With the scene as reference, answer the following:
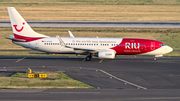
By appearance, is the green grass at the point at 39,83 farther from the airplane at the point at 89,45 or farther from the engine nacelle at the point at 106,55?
the airplane at the point at 89,45

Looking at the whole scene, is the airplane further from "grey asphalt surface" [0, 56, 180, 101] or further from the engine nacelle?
"grey asphalt surface" [0, 56, 180, 101]

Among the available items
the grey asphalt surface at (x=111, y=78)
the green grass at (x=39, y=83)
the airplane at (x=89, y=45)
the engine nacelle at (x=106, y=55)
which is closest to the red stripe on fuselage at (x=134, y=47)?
the airplane at (x=89, y=45)

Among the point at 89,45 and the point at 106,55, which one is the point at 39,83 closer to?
the point at 106,55

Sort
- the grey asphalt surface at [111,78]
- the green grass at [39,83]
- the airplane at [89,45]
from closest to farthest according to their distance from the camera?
the grey asphalt surface at [111,78] < the green grass at [39,83] < the airplane at [89,45]

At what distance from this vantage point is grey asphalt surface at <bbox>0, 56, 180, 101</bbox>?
24.1 metres

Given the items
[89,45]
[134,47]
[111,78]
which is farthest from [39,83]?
[134,47]

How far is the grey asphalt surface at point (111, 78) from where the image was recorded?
2411 centimetres

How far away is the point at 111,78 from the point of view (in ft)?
108

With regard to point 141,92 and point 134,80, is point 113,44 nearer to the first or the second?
point 134,80

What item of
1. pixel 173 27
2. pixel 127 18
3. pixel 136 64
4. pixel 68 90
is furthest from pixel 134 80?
pixel 127 18

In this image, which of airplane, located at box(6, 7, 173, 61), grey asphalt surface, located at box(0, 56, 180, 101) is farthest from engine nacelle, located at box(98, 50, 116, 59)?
airplane, located at box(6, 7, 173, 61)

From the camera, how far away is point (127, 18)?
98062 mm

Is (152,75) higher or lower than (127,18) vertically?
lower

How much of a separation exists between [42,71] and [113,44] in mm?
14773
